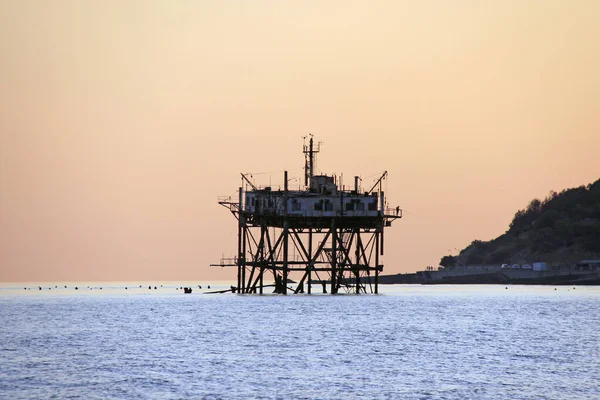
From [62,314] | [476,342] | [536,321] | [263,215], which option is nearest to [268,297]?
[263,215]

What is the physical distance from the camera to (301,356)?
216ft

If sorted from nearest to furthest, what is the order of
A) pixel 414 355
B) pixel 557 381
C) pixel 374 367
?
1. pixel 557 381
2. pixel 374 367
3. pixel 414 355

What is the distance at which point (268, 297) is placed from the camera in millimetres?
145375

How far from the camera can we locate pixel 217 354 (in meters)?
67.2

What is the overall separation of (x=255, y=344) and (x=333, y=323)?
19967 mm

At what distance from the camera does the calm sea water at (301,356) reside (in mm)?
51844

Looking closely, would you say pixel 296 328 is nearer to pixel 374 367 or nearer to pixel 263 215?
pixel 374 367

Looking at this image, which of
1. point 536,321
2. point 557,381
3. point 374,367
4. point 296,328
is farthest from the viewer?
point 536,321

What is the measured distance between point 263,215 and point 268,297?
13.1m

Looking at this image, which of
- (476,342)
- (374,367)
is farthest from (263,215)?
(374,367)

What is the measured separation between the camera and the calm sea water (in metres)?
51.8

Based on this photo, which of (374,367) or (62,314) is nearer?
(374,367)

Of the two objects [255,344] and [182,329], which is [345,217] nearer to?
[182,329]

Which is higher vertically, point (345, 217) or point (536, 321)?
point (345, 217)
